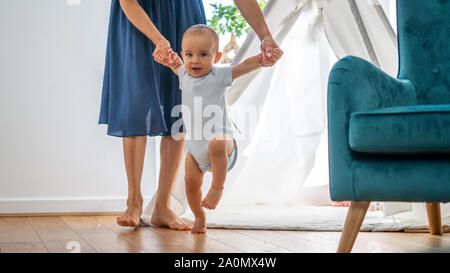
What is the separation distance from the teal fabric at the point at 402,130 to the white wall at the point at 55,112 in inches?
60.4

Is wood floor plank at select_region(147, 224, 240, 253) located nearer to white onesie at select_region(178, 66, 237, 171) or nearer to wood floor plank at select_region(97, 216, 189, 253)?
wood floor plank at select_region(97, 216, 189, 253)

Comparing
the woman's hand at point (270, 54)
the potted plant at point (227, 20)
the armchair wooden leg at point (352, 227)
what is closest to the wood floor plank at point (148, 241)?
the armchair wooden leg at point (352, 227)

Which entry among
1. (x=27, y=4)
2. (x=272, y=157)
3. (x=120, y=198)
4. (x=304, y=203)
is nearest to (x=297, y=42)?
(x=272, y=157)

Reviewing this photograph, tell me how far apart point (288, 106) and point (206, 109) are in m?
0.89

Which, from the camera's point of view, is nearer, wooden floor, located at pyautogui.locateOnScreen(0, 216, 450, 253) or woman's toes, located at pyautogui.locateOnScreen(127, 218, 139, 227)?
wooden floor, located at pyautogui.locateOnScreen(0, 216, 450, 253)

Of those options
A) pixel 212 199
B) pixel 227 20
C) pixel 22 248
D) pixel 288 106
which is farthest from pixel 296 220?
pixel 227 20

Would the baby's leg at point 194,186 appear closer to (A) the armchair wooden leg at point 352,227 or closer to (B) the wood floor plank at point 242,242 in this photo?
(B) the wood floor plank at point 242,242

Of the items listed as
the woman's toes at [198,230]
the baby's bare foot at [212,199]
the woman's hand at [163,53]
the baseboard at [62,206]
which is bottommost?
the baseboard at [62,206]

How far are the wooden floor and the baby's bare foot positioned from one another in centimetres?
11

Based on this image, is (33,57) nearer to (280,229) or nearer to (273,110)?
(273,110)

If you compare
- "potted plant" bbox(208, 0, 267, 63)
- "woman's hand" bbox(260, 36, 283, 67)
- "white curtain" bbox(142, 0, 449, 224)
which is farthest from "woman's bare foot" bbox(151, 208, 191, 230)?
"potted plant" bbox(208, 0, 267, 63)

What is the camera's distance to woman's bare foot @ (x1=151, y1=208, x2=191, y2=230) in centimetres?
185

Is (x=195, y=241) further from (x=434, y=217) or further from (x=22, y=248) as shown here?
(x=434, y=217)

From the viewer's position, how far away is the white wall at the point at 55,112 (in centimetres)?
237
